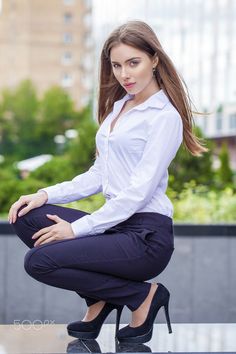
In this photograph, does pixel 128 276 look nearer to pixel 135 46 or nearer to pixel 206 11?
pixel 135 46

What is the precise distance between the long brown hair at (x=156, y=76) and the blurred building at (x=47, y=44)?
59.0 m

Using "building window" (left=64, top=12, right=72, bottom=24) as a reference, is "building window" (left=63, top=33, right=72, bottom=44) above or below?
below

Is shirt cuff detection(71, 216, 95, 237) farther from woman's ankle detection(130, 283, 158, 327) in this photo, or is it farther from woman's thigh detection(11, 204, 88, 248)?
woman's ankle detection(130, 283, 158, 327)

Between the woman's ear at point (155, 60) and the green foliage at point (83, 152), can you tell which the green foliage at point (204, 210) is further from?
the green foliage at point (83, 152)

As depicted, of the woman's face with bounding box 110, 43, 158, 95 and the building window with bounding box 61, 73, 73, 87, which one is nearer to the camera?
the woman's face with bounding box 110, 43, 158, 95

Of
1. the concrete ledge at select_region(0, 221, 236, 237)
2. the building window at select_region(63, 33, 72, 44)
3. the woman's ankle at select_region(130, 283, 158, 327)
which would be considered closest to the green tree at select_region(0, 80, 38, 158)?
the building window at select_region(63, 33, 72, 44)

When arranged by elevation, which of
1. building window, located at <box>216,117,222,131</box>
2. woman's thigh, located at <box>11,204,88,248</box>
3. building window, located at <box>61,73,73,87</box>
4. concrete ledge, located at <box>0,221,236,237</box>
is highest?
woman's thigh, located at <box>11,204,88,248</box>

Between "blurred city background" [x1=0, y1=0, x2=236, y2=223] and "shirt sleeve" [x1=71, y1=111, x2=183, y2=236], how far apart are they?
0.43m

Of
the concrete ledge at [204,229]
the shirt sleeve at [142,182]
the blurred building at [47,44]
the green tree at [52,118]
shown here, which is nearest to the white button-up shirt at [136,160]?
the shirt sleeve at [142,182]

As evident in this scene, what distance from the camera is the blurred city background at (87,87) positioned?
9398mm

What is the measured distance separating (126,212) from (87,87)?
60632 mm

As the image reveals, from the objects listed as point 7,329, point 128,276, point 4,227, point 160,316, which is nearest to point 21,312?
point 4,227

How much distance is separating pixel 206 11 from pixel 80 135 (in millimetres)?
7751

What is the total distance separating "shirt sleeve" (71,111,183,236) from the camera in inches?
99.8
